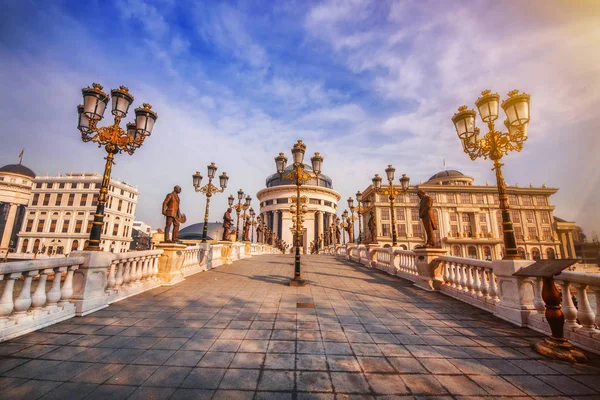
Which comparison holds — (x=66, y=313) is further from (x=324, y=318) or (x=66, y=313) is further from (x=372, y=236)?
(x=372, y=236)

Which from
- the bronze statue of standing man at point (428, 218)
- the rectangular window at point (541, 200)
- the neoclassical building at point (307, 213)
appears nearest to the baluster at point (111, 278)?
the bronze statue of standing man at point (428, 218)

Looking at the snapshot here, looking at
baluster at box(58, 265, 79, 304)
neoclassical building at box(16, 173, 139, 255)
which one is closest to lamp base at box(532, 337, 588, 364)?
baluster at box(58, 265, 79, 304)

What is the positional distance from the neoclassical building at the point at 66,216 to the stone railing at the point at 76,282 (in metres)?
63.7

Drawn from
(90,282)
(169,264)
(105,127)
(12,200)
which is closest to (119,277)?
(90,282)

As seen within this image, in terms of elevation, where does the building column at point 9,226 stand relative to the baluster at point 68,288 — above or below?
above

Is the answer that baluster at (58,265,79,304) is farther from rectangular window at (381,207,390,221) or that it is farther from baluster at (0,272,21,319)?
rectangular window at (381,207,390,221)

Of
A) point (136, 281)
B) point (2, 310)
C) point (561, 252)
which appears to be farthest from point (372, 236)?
point (561, 252)

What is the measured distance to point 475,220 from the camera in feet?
196

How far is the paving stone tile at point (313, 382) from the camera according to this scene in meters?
2.59

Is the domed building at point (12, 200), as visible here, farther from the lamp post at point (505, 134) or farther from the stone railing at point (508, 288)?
the lamp post at point (505, 134)

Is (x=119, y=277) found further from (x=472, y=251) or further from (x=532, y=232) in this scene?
(x=532, y=232)

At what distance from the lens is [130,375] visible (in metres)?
2.83

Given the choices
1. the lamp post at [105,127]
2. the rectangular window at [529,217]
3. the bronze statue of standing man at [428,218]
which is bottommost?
the bronze statue of standing man at [428,218]

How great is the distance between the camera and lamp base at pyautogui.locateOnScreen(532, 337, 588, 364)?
10.9 feet
